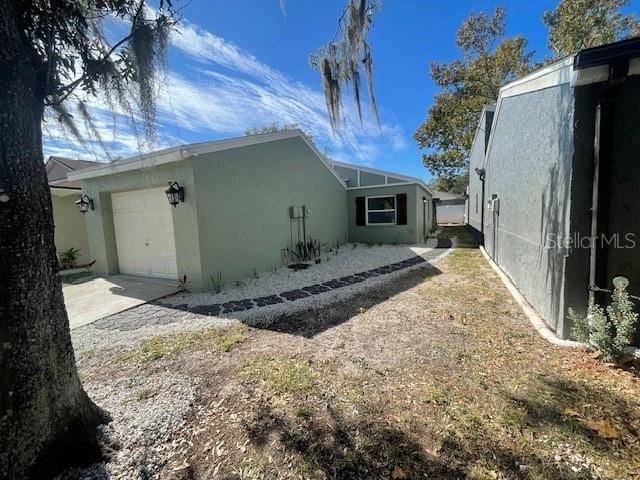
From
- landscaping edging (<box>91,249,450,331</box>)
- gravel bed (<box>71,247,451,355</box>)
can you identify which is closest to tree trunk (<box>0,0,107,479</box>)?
gravel bed (<box>71,247,451,355</box>)

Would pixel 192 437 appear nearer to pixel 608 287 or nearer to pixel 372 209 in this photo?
pixel 608 287

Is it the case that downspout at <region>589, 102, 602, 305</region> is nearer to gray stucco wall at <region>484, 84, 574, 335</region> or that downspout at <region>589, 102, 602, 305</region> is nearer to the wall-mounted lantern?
gray stucco wall at <region>484, 84, 574, 335</region>

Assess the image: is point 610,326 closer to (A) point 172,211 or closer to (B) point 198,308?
(B) point 198,308

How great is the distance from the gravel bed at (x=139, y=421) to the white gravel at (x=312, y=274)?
274 centimetres

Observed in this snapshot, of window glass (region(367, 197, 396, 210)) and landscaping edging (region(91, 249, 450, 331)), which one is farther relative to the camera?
window glass (region(367, 197, 396, 210))

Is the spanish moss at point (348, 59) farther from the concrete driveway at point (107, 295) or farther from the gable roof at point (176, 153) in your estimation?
the concrete driveway at point (107, 295)

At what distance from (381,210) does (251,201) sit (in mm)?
7441

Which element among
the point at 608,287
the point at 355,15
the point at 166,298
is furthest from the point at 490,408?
the point at 166,298

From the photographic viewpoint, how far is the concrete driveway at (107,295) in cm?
541

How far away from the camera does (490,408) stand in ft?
7.91

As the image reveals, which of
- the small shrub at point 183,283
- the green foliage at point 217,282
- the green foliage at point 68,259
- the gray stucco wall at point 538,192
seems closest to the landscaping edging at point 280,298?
the small shrub at point 183,283

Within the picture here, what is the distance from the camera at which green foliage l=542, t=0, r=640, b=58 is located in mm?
15141

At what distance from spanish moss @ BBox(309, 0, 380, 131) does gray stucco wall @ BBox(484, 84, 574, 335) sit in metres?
2.43

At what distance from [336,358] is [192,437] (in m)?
1.67
